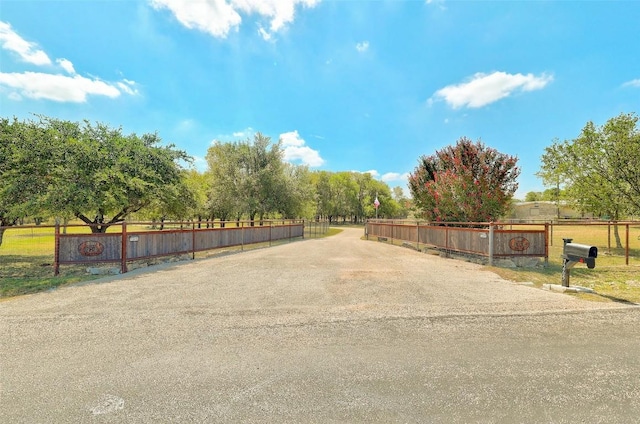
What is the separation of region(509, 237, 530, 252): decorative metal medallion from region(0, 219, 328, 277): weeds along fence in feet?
37.1

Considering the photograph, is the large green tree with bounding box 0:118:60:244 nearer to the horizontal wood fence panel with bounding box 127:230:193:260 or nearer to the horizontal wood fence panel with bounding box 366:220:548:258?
the horizontal wood fence panel with bounding box 127:230:193:260

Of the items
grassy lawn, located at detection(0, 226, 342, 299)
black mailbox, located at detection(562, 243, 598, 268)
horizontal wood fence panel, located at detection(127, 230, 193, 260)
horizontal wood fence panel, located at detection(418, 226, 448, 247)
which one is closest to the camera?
black mailbox, located at detection(562, 243, 598, 268)

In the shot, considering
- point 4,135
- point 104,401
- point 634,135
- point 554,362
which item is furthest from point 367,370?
point 634,135

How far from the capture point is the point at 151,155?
1371 centimetres

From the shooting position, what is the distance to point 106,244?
353 inches

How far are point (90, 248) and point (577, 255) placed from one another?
12.9 meters

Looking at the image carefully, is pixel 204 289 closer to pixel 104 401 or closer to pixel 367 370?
pixel 104 401

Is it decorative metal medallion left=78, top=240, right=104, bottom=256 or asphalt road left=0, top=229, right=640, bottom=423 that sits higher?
decorative metal medallion left=78, top=240, right=104, bottom=256

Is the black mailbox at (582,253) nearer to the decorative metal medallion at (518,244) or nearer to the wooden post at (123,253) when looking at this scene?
the decorative metal medallion at (518,244)

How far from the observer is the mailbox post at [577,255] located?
6.18 metres

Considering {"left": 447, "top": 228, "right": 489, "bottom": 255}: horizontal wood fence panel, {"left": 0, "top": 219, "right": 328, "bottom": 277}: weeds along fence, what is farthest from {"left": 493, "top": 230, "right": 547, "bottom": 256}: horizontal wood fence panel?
{"left": 0, "top": 219, "right": 328, "bottom": 277}: weeds along fence

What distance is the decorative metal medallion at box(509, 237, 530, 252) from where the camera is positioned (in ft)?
33.6

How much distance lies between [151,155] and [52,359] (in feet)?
40.0

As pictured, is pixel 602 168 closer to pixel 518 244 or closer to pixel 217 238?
pixel 518 244
